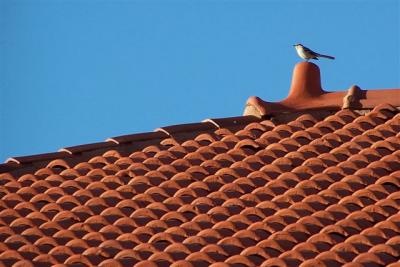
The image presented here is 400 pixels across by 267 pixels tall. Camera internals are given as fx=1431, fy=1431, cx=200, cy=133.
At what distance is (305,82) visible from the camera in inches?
583

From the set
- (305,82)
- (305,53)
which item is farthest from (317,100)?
(305,53)

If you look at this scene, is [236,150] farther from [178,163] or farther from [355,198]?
[355,198]

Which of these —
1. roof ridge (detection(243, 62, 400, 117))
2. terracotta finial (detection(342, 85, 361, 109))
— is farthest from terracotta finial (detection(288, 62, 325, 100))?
terracotta finial (detection(342, 85, 361, 109))

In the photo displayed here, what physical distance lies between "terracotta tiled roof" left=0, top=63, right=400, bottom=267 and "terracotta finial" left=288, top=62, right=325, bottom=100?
3.3 inches

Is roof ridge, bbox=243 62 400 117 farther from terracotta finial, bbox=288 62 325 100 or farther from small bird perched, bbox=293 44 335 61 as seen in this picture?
small bird perched, bbox=293 44 335 61

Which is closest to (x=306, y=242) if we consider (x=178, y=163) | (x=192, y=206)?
(x=192, y=206)

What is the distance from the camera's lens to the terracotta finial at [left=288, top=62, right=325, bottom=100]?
1471 centimetres

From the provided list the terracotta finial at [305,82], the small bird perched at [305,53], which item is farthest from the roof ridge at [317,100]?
the small bird perched at [305,53]

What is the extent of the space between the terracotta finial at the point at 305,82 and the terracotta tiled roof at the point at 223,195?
3.3 inches

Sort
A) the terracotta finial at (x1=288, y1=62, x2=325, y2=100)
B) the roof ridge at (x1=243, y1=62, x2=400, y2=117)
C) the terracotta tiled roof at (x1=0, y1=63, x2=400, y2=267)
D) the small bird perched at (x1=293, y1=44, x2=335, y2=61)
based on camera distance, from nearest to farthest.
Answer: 1. the terracotta tiled roof at (x1=0, y1=63, x2=400, y2=267)
2. the roof ridge at (x1=243, y1=62, x2=400, y2=117)
3. the terracotta finial at (x1=288, y1=62, x2=325, y2=100)
4. the small bird perched at (x1=293, y1=44, x2=335, y2=61)

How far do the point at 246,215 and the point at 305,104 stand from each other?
2736 mm

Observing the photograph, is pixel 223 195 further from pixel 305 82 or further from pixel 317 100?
pixel 305 82

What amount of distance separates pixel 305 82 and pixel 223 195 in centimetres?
265

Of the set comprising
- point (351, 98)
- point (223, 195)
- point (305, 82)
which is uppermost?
point (305, 82)
